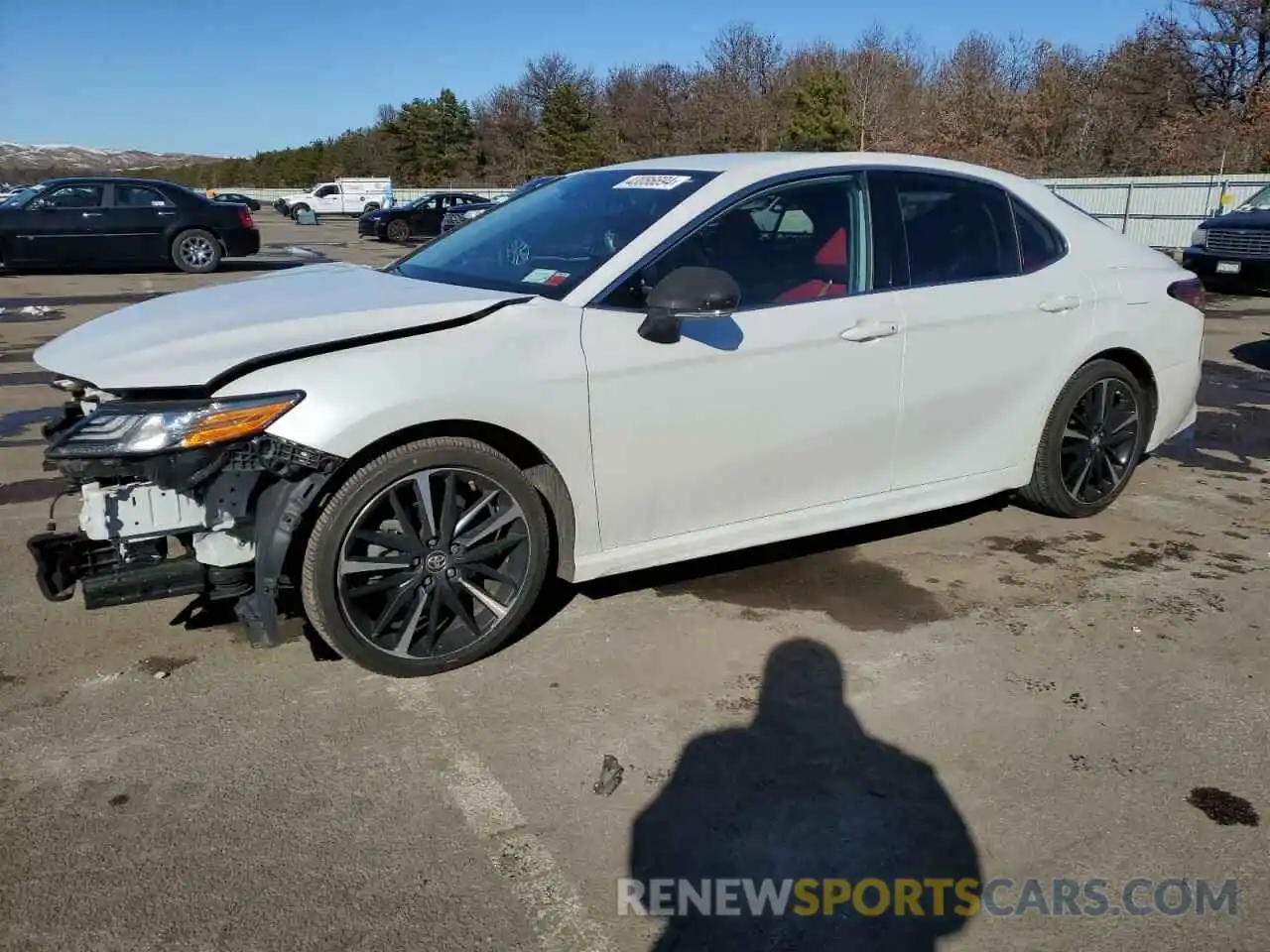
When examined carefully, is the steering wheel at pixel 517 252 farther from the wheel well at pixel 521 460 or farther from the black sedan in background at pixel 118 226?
the black sedan in background at pixel 118 226

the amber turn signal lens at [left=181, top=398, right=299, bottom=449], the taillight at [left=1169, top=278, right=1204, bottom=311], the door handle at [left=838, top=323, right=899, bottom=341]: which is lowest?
the taillight at [left=1169, top=278, right=1204, bottom=311]

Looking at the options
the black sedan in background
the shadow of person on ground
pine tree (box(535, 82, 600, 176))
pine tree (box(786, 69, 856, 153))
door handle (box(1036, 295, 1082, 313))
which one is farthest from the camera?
pine tree (box(535, 82, 600, 176))

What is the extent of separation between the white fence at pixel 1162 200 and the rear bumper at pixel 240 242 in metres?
16.1

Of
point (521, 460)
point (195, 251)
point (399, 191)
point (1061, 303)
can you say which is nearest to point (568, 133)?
point (399, 191)

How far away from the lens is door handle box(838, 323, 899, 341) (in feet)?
12.9

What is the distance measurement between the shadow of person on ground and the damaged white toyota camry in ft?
3.00

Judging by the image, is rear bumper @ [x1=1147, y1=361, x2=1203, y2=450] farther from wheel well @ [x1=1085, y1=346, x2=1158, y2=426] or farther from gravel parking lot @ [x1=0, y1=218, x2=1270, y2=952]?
gravel parking lot @ [x1=0, y1=218, x2=1270, y2=952]

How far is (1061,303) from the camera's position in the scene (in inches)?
183

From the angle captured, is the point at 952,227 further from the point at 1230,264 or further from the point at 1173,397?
the point at 1230,264

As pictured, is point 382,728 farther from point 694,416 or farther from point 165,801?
point 694,416

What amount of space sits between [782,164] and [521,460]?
161 cm

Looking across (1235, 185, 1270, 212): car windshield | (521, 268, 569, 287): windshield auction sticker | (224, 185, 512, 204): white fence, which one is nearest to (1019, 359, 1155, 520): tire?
(521, 268, 569, 287): windshield auction sticker

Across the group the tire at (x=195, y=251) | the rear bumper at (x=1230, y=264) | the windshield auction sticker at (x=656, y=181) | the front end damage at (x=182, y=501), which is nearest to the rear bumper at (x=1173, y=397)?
the windshield auction sticker at (x=656, y=181)

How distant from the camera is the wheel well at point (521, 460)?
3193mm
